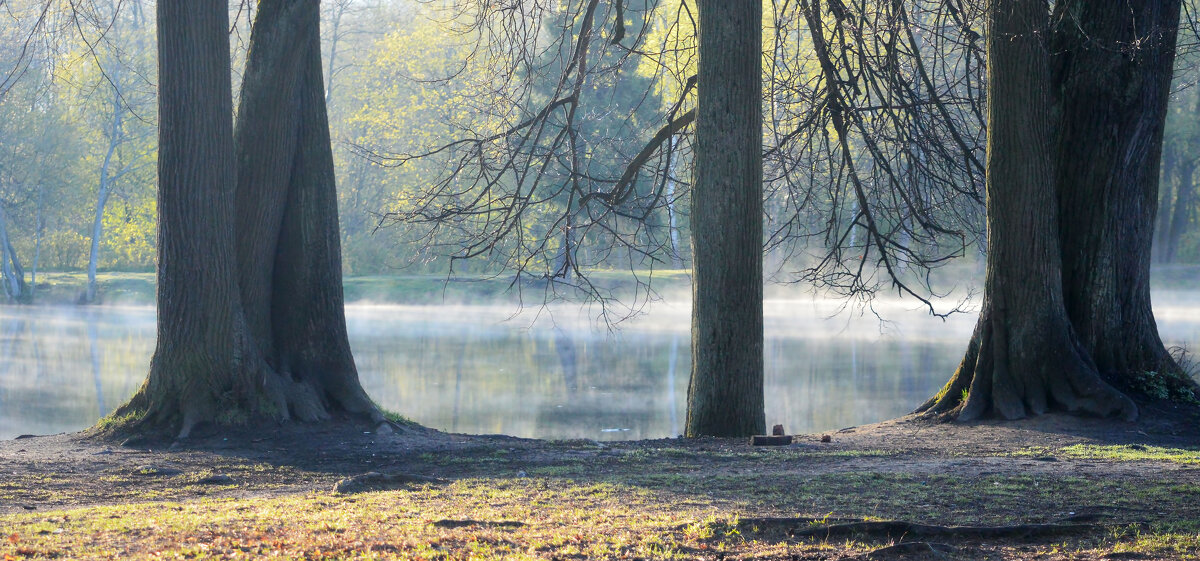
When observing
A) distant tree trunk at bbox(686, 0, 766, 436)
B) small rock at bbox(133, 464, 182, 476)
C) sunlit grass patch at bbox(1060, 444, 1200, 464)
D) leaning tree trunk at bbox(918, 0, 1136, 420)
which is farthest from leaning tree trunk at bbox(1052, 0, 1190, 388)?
small rock at bbox(133, 464, 182, 476)

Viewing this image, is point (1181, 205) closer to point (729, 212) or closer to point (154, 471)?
point (729, 212)

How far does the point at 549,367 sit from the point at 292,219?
1071cm

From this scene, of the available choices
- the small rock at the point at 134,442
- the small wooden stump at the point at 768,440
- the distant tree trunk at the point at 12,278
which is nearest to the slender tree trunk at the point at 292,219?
the small rock at the point at 134,442

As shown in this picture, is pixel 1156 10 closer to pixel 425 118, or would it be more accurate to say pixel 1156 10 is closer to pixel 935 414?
pixel 935 414

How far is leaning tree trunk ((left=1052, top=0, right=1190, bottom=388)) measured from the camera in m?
9.26

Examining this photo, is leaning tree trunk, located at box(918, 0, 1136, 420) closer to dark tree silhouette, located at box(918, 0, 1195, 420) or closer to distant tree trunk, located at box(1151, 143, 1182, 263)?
dark tree silhouette, located at box(918, 0, 1195, 420)

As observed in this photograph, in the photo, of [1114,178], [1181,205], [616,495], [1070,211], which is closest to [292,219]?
[616,495]

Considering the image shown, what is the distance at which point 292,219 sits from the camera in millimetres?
10289

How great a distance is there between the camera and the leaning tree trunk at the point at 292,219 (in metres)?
9.92

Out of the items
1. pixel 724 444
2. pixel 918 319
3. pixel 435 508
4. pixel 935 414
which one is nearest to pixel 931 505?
pixel 435 508

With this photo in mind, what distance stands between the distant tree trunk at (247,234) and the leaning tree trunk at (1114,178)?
6211 millimetres

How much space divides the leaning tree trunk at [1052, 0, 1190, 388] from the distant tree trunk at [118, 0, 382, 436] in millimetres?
6211

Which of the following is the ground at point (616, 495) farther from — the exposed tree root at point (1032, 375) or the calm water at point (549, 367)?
the calm water at point (549, 367)

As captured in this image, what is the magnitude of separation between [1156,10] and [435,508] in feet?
23.7
